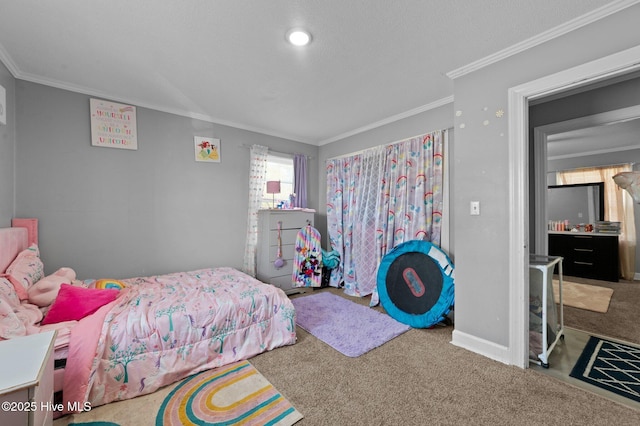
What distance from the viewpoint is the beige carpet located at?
339 centimetres

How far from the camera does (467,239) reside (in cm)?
233

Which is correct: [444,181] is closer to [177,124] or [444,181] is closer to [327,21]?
[327,21]

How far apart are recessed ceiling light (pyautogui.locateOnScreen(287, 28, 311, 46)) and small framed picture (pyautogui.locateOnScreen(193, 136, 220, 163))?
204 cm

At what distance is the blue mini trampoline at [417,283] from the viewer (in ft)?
8.88

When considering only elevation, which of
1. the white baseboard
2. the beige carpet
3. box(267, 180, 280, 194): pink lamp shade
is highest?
box(267, 180, 280, 194): pink lamp shade

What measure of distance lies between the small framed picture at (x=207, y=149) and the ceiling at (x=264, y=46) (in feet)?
1.69

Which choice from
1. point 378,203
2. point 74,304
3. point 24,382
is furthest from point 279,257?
point 24,382

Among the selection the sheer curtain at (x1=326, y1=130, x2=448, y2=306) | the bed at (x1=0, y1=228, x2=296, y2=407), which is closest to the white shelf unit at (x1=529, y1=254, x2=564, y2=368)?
the sheer curtain at (x1=326, y1=130, x2=448, y2=306)

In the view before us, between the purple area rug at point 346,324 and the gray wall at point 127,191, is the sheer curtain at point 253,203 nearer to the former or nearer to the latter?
the gray wall at point 127,191

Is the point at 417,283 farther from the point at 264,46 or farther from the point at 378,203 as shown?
the point at 264,46

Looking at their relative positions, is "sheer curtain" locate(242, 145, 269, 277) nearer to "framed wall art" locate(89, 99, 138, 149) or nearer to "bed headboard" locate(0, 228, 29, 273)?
"framed wall art" locate(89, 99, 138, 149)

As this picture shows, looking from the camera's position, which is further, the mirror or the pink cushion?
the mirror

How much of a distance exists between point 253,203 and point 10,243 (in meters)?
2.36

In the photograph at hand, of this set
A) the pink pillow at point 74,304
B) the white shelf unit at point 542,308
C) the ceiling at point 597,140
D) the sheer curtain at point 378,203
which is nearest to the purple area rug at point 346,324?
the sheer curtain at point 378,203
